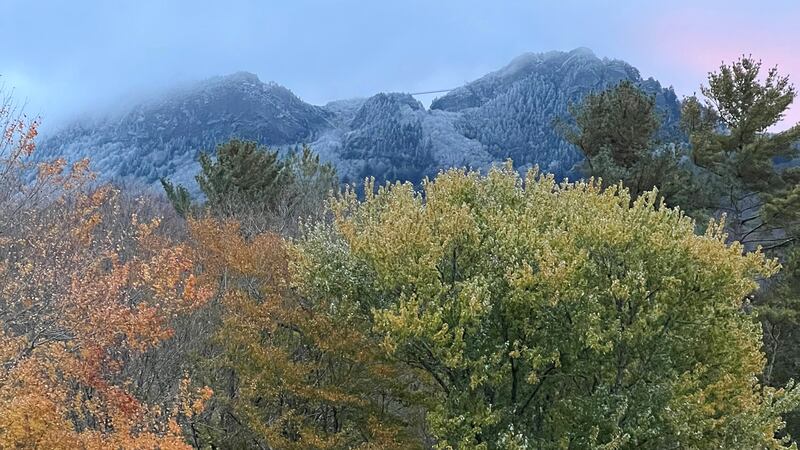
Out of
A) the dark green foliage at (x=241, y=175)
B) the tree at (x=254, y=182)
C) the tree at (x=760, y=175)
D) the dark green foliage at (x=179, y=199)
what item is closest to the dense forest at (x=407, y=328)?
the tree at (x=760, y=175)

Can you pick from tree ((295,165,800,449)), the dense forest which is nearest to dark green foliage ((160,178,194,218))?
the dense forest

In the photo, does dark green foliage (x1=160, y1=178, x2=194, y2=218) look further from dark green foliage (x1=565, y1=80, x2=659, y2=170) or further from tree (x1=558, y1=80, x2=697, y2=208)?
dark green foliage (x1=565, y1=80, x2=659, y2=170)

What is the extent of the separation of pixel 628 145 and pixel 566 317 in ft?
59.6

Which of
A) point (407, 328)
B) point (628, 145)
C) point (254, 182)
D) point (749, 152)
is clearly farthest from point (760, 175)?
point (254, 182)

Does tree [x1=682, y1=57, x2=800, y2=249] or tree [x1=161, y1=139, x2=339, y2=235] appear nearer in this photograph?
tree [x1=682, y1=57, x2=800, y2=249]

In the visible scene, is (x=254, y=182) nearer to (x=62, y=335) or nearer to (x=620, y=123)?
(x=620, y=123)

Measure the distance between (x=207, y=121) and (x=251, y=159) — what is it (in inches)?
4345

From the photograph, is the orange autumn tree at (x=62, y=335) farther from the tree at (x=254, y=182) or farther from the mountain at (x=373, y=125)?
the mountain at (x=373, y=125)

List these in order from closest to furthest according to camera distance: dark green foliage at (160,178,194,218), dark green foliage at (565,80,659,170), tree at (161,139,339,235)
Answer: dark green foliage at (565,80,659,170) → tree at (161,139,339,235) → dark green foliage at (160,178,194,218)

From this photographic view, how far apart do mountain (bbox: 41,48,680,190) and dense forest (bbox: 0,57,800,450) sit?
94.1 meters

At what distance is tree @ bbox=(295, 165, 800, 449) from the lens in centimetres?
1310

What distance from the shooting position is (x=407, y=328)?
12.5 meters

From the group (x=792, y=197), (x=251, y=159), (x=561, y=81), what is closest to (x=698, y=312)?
(x=792, y=197)

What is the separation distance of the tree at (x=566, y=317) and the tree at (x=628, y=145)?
12.6m
